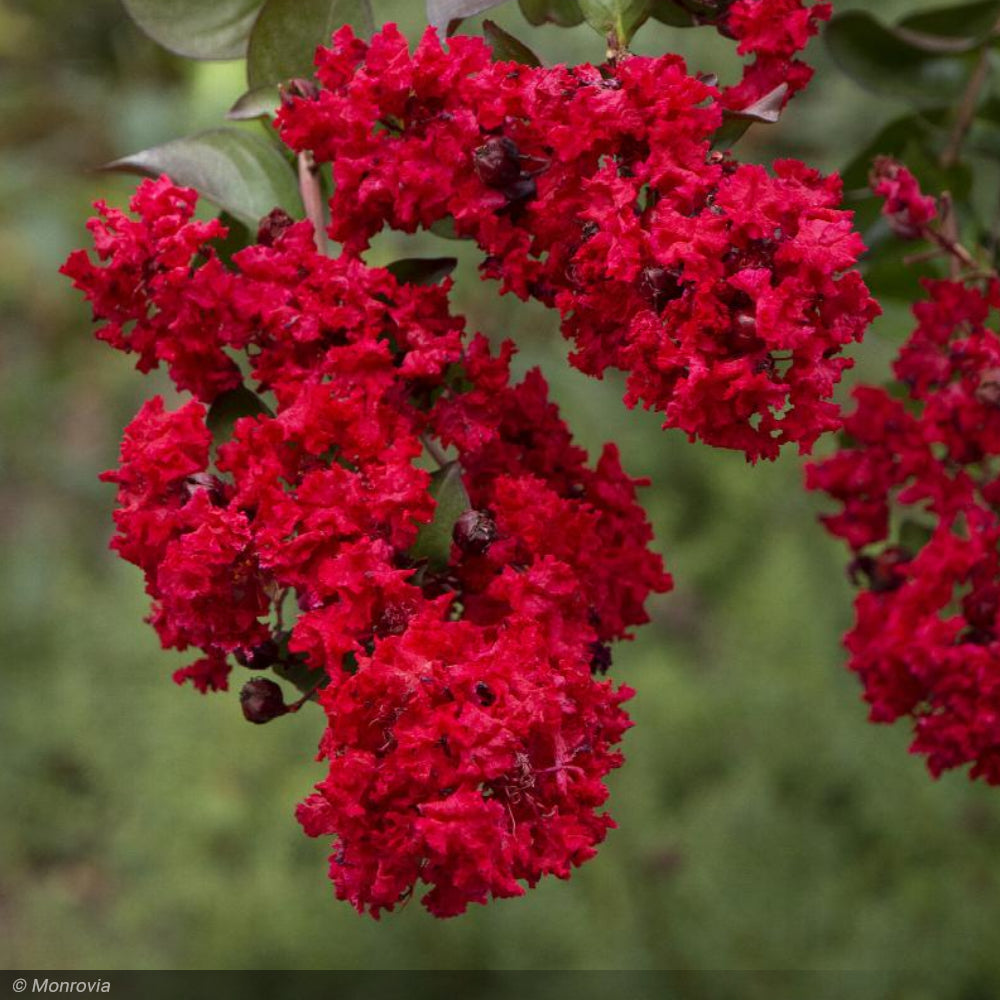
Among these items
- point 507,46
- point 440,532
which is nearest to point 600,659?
point 440,532

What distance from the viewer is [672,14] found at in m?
0.90

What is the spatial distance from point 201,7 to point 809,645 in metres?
1.89

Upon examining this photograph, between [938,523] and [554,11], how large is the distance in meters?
0.44

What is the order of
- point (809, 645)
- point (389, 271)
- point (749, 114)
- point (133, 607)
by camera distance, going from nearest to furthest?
1. point (749, 114)
2. point (389, 271)
3. point (809, 645)
4. point (133, 607)

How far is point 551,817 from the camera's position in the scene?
697 millimetres

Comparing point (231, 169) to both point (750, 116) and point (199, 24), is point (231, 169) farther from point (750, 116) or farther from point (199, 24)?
point (750, 116)

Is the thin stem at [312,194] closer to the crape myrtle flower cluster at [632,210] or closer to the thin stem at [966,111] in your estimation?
the crape myrtle flower cluster at [632,210]

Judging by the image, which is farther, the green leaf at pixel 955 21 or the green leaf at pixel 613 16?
the green leaf at pixel 955 21

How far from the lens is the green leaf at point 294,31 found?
94 centimetres

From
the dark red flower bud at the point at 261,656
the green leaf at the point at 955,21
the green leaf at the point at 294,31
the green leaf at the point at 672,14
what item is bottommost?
the dark red flower bud at the point at 261,656

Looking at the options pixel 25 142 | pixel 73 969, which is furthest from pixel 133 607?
pixel 25 142

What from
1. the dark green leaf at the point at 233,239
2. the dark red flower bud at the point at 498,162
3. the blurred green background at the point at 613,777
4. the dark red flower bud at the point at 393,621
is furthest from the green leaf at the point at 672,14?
the blurred green background at the point at 613,777

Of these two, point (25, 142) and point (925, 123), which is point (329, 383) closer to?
point (925, 123)

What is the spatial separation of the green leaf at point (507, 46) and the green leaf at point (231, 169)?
0.60ft
